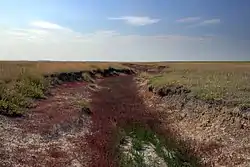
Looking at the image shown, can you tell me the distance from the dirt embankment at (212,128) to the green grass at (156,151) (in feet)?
4.13

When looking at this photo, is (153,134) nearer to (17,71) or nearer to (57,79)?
(17,71)

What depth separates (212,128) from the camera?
2820cm

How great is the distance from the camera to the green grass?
67.9 ft

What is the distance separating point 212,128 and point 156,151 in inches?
281

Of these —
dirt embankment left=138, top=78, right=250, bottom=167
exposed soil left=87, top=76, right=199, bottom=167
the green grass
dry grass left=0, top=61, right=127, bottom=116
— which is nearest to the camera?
the green grass

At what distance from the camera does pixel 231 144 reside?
954 inches

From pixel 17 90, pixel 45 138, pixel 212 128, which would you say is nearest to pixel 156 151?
pixel 212 128

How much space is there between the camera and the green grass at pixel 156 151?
2070cm

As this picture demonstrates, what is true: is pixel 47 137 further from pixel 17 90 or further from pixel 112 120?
pixel 17 90

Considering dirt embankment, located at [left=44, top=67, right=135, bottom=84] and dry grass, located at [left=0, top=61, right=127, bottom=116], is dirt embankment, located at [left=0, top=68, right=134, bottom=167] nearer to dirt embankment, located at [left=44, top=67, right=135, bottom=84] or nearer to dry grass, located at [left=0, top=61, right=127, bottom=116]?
dry grass, located at [left=0, top=61, right=127, bottom=116]

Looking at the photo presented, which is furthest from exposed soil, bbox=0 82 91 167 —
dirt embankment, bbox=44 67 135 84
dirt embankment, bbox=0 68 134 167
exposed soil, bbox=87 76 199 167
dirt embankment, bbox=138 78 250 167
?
dirt embankment, bbox=44 67 135 84

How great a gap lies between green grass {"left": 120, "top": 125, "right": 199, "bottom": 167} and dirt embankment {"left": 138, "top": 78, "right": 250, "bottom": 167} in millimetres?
1258

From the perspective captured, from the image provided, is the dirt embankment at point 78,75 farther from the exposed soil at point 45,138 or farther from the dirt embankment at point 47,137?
the exposed soil at point 45,138

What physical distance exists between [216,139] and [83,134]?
9209 millimetres
